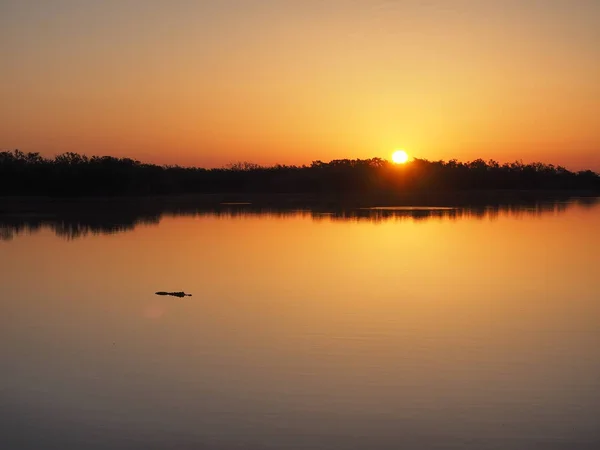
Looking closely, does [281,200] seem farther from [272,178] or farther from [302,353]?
[302,353]

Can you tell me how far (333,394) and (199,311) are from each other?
4605mm

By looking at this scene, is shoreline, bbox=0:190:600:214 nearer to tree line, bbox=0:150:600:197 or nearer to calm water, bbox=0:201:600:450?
tree line, bbox=0:150:600:197

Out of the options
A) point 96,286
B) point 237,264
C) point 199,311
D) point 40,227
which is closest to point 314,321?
point 199,311

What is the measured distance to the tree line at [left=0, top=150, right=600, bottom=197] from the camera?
5678 cm

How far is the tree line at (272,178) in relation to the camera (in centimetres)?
5678

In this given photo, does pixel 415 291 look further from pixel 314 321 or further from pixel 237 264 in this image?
pixel 237 264

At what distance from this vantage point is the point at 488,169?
297ft

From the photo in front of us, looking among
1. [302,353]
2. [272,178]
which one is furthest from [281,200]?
[302,353]

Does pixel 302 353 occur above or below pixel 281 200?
above

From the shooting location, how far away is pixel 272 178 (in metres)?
82.1

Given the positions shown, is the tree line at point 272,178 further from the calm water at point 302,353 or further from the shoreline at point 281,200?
the calm water at point 302,353

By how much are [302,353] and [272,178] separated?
2907 inches

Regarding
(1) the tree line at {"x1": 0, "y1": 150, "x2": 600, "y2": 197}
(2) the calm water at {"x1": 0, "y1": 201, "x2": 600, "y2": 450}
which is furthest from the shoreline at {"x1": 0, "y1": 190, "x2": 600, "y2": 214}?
(2) the calm water at {"x1": 0, "y1": 201, "x2": 600, "y2": 450}

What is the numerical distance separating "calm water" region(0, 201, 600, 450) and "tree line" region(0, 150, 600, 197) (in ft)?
131
